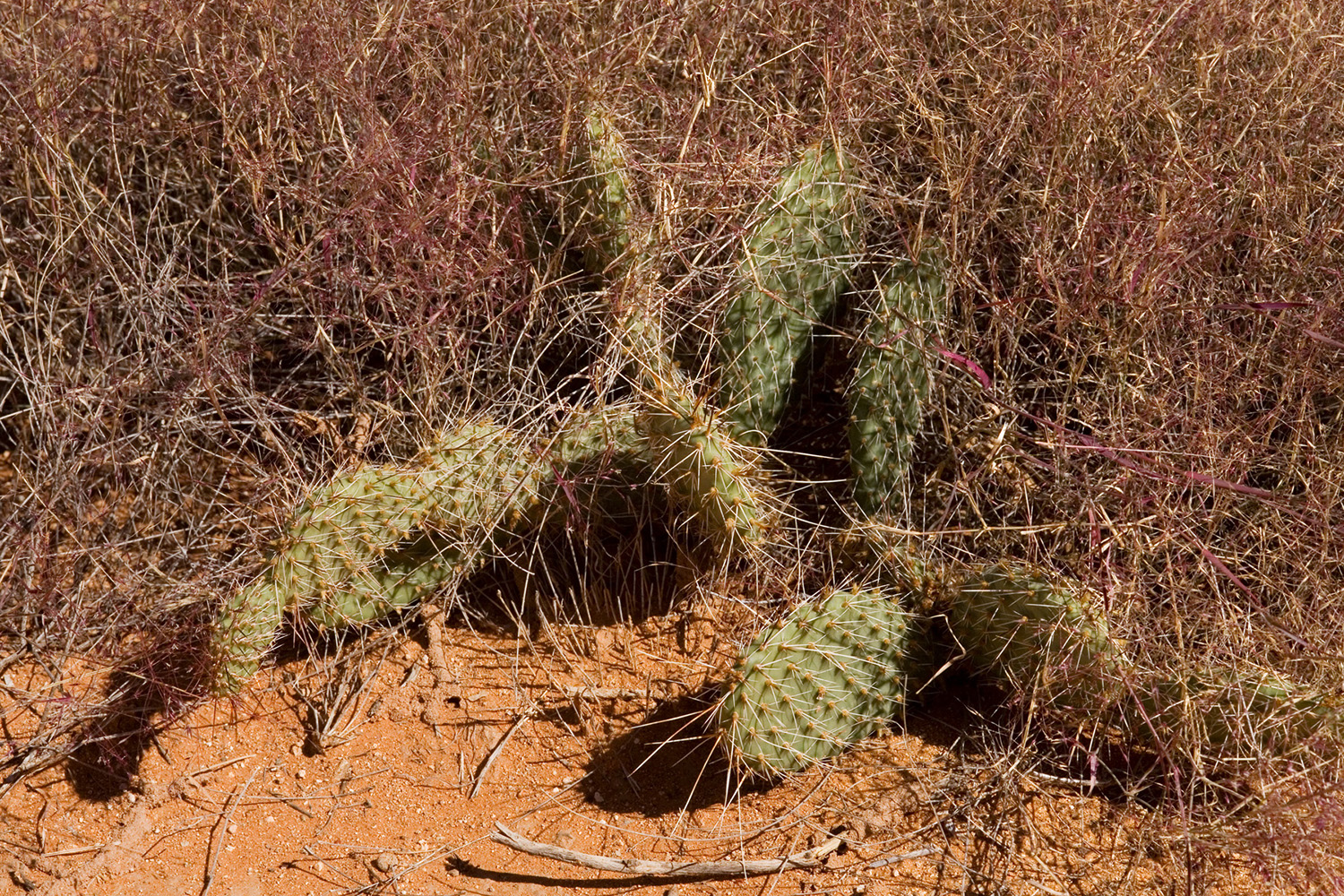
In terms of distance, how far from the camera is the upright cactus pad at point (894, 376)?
8.22ft

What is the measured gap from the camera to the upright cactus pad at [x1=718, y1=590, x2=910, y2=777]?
2189mm

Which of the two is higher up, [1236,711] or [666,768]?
[1236,711]

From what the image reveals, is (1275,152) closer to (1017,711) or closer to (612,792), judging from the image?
(1017,711)

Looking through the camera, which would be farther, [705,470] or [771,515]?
[771,515]

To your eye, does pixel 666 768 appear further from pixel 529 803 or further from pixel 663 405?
pixel 663 405

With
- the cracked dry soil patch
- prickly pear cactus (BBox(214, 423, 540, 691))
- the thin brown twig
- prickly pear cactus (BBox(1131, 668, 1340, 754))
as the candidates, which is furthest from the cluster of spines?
prickly pear cactus (BBox(1131, 668, 1340, 754))

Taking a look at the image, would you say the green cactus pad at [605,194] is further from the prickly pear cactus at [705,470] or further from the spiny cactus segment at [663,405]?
the prickly pear cactus at [705,470]

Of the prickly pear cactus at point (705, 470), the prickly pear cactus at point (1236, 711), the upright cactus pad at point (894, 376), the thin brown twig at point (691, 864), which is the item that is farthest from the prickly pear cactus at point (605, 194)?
the prickly pear cactus at point (1236, 711)

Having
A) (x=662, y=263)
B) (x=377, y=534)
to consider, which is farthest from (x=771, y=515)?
(x=377, y=534)

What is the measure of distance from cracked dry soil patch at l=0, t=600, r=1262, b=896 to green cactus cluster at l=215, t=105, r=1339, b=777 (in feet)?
0.45

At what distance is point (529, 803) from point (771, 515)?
A: 0.74 meters

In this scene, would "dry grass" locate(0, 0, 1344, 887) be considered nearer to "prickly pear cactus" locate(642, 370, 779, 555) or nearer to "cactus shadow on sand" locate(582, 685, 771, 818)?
"prickly pear cactus" locate(642, 370, 779, 555)

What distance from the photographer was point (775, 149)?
3066mm

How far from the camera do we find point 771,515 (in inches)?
101
